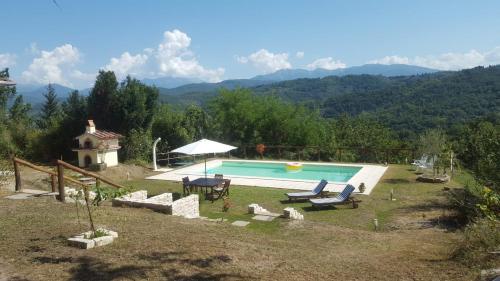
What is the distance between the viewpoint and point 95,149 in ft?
57.2

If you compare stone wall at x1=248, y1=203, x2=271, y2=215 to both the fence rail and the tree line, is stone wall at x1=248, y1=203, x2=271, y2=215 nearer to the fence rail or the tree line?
the tree line

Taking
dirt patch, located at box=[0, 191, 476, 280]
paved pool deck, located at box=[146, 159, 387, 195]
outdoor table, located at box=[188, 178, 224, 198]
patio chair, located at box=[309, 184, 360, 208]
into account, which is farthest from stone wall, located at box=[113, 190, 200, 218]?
paved pool deck, located at box=[146, 159, 387, 195]

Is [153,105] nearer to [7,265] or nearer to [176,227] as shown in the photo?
[176,227]

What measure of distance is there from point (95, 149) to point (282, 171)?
8306mm

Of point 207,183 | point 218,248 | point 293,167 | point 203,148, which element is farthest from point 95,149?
point 218,248

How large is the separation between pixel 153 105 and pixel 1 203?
44.6 ft

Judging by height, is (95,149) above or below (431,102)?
below

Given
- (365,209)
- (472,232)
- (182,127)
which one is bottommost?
(365,209)

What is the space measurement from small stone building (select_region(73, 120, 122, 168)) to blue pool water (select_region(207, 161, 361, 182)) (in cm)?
439

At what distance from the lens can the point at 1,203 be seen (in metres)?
9.07

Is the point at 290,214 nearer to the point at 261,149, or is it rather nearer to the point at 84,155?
the point at 84,155

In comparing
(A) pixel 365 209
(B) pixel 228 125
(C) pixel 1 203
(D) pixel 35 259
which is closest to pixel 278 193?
(A) pixel 365 209

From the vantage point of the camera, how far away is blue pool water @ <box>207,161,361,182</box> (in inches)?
717

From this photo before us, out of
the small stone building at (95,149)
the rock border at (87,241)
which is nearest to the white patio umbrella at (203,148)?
the small stone building at (95,149)
